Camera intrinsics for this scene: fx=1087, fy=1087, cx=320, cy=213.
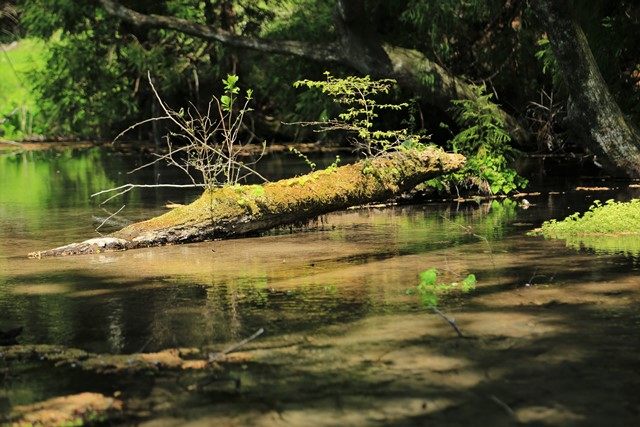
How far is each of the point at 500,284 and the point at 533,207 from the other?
7156 millimetres

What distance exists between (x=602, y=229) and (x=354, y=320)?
17.7 feet

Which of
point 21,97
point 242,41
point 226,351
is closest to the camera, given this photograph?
point 226,351

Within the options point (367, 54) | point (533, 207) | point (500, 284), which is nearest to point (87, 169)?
point (367, 54)

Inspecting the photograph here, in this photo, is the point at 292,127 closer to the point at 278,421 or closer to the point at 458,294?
the point at 458,294

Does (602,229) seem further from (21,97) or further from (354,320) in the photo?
(21,97)

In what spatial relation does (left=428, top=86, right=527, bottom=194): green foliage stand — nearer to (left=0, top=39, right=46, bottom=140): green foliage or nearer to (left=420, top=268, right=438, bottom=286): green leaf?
(left=420, top=268, right=438, bottom=286): green leaf

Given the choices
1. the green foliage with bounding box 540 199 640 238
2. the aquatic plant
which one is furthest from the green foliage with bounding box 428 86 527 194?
the aquatic plant

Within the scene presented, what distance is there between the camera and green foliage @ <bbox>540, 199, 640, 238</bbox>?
40.7 ft

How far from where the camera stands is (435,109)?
90.4 feet

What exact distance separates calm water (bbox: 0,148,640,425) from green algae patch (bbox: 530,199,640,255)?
1.16 ft

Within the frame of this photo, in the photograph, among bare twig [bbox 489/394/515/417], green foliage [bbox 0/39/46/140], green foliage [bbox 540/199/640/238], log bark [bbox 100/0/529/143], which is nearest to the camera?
bare twig [bbox 489/394/515/417]

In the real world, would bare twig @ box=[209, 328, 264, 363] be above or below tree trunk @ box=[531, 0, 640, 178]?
below

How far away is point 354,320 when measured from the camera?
26.1 feet

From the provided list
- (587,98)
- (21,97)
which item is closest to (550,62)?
(587,98)
